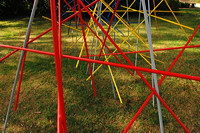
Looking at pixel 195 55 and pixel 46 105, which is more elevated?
pixel 195 55

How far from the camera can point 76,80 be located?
2.66 m

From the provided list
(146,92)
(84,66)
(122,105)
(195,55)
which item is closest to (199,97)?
(146,92)

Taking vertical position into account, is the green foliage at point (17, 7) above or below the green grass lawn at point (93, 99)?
above

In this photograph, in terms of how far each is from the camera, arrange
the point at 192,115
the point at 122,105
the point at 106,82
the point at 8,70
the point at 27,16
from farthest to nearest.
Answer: the point at 27,16, the point at 8,70, the point at 106,82, the point at 122,105, the point at 192,115

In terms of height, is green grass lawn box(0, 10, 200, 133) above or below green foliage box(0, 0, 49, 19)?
below

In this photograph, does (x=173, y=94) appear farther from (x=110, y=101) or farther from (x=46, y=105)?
(x=46, y=105)

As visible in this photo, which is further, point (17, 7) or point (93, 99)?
point (17, 7)

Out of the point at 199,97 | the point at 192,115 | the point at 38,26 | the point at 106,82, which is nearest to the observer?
the point at 192,115

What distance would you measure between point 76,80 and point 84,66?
1.59ft

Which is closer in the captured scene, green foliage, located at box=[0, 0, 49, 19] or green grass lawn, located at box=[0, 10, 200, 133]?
green grass lawn, located at box=[0, 10, 200, 133]

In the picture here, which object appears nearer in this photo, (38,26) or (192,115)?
(192,115)

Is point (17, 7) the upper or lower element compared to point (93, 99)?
upper

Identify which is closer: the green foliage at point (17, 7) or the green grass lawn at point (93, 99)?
the green grass lawn at point (93, 99)

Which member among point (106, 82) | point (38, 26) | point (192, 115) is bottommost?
point (192, 115)
